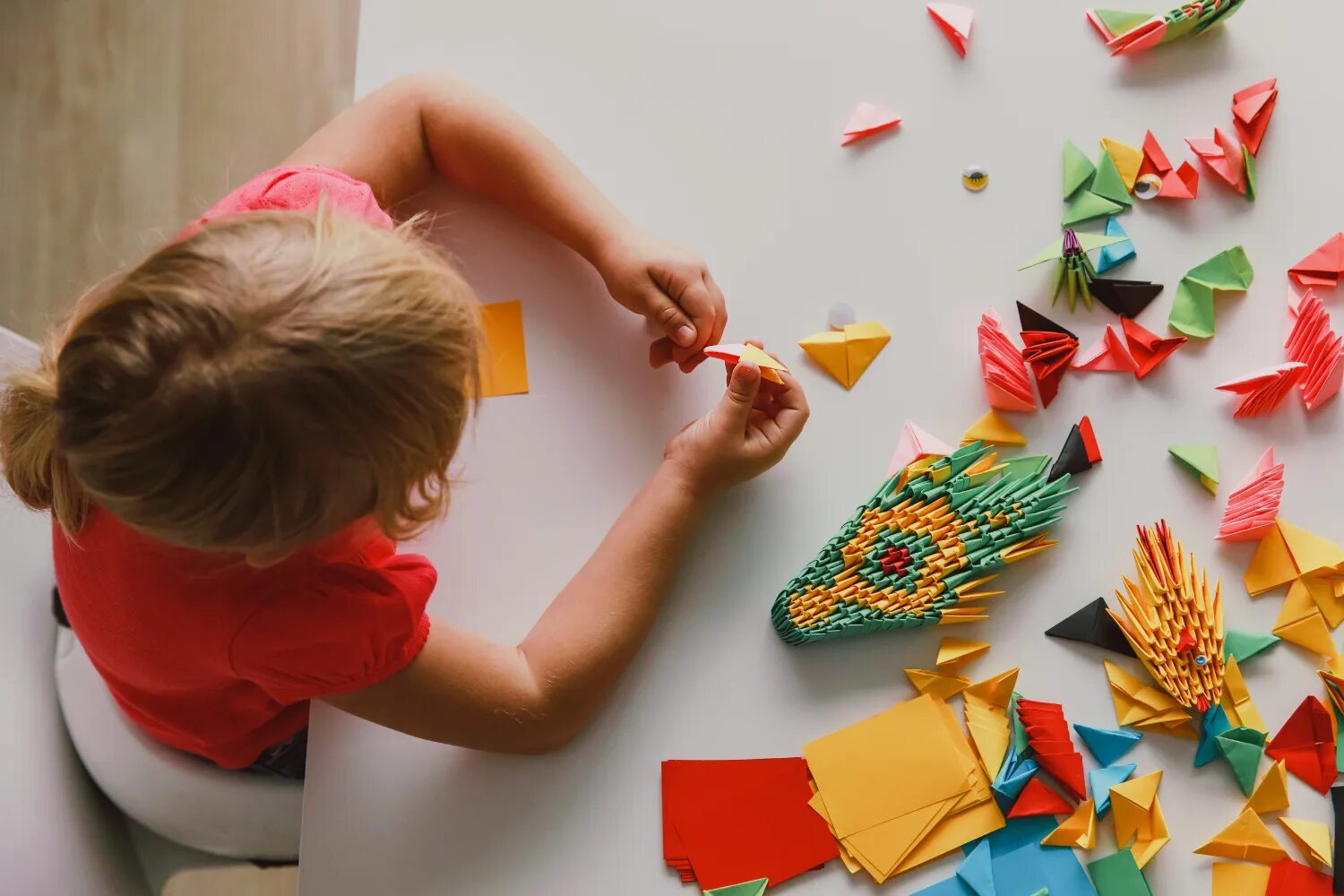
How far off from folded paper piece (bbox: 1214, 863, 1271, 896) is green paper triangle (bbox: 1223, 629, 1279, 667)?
0.41 feet

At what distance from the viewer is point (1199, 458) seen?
0.70 meters

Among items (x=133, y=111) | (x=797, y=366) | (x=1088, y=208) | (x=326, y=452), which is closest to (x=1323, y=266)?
(x=1088, y=208)

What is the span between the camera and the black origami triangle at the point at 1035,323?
72 cm

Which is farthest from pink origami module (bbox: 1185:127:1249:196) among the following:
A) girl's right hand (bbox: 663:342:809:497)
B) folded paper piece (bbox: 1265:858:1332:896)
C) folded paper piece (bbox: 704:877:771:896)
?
folded paper piece (bbox: 704:877:771:896)

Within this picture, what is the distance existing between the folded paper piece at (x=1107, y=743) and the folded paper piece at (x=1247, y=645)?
9 cm

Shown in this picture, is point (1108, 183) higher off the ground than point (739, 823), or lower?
higher

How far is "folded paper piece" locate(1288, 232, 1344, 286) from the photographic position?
0.72m

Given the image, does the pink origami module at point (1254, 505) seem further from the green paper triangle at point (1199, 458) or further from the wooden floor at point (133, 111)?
the wooden floor at point (133, 111)

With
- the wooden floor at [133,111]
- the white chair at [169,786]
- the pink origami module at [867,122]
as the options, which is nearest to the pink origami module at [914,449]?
the pink origami module at [867,122]

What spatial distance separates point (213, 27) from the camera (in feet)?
4.66

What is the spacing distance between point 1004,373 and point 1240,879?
0.34 m

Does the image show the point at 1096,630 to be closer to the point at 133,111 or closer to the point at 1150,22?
the point at 1150,22

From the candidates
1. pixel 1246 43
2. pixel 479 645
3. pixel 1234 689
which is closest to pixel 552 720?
pixel 479 645

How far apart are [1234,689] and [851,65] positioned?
492 mm
